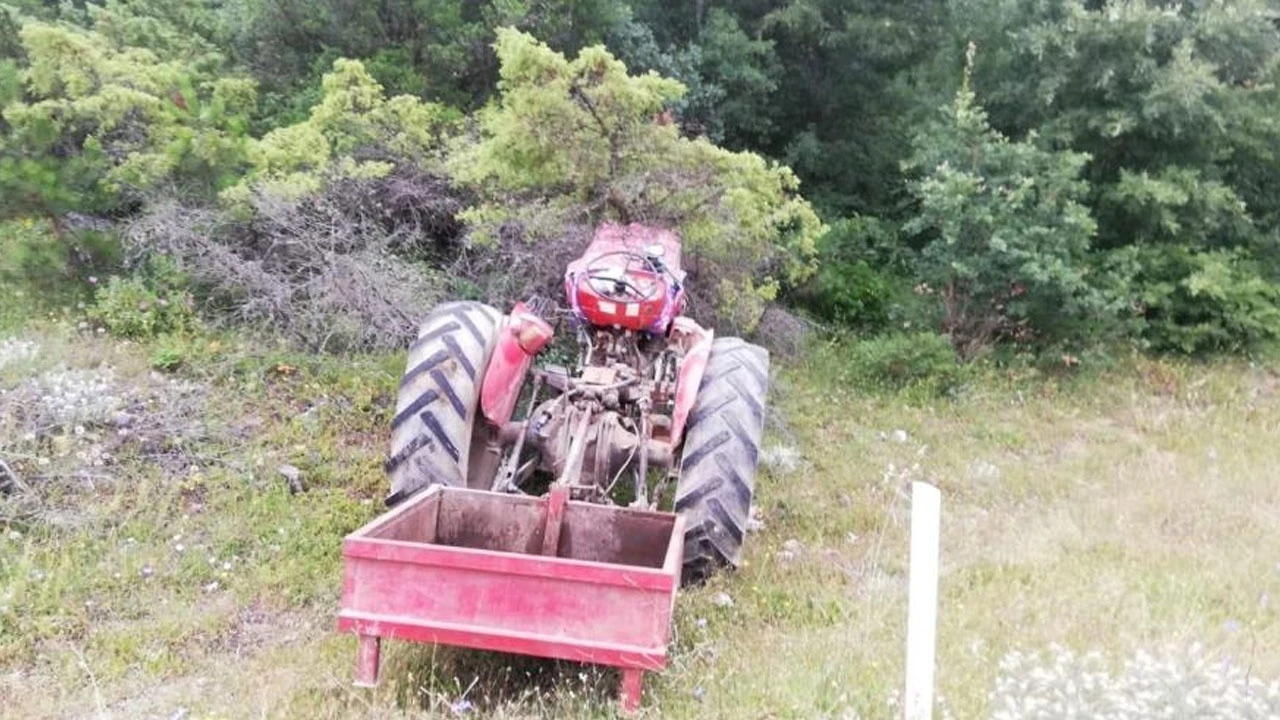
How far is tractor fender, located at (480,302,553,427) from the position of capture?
4.96 m

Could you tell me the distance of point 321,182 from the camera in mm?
7215

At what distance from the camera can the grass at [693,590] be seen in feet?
12.0

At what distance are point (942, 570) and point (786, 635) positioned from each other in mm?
1172

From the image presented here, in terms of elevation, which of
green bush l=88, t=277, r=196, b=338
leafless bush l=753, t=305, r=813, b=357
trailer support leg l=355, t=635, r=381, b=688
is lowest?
leafless bush l=753, t=305, r=813, b=357

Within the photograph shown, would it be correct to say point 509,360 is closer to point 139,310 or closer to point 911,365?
point 139,310

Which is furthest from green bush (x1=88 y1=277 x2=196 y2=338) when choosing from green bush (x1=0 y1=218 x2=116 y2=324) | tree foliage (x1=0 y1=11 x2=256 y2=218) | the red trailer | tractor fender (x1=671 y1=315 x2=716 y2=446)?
the red trailer

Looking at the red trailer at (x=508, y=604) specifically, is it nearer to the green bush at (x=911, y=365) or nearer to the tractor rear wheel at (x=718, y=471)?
the tractor rear wheel at (x=718, y=471)

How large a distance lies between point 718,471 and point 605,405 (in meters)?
0.63

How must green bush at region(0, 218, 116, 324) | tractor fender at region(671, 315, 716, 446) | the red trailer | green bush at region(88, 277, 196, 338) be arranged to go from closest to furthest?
the red trailer, tractor fender at region(671, 315, 716, 446), green bush at region(88, 277, 196, 338), green bush at region(0, 218, 116, 324)

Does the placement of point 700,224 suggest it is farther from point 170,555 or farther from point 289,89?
point 289,89

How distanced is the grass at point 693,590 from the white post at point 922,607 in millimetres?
353

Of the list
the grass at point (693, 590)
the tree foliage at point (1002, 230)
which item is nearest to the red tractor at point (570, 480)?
the grass at point (693, 590)

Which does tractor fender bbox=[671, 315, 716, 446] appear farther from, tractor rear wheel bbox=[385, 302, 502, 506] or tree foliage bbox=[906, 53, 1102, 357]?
tree foliage bbox=[906, 53, 1102, 357]

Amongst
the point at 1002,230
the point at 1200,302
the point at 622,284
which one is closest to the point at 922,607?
the point at 622,284
